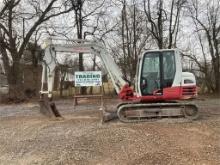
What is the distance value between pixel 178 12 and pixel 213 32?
321 centimetres

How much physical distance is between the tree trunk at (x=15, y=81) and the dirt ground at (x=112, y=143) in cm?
1707

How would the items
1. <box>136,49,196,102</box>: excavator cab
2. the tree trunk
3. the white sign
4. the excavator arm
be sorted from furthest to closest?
the tree trunk
the white sign
the excavator arm
<box>136,49,196,102</box>: excavator cab

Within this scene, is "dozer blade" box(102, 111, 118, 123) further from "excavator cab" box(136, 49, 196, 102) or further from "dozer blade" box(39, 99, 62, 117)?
"dozer blade" box(39, 99, 62, 117)

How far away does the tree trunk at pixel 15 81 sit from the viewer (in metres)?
31.9

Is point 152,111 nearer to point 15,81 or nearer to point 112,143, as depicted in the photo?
point 112,143

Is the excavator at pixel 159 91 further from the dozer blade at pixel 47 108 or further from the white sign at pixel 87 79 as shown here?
the white sign at pixel 87 79

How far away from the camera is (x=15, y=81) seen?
1310 inches

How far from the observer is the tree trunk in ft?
105

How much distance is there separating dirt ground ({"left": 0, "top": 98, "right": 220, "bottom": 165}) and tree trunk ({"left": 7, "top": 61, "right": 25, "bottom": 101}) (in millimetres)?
17069

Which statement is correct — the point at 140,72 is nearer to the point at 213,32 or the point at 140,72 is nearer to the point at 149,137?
the point at 149,137

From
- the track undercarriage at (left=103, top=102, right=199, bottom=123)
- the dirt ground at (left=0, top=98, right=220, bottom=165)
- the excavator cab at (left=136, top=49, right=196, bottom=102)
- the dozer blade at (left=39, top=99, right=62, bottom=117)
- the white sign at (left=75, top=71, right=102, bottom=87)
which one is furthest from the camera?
the white sign at (left=75, top=71, right=102, bottom=87)

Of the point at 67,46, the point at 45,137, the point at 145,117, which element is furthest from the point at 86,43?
the point at 45,137

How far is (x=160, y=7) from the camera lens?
119 ft

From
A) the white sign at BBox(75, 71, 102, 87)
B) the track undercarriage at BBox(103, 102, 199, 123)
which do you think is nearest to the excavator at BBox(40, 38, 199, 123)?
the track undercarriage at BBox(103, 102, 199, 123)
